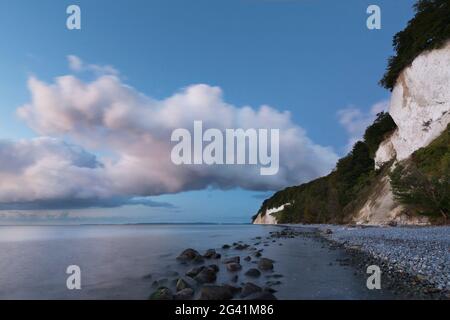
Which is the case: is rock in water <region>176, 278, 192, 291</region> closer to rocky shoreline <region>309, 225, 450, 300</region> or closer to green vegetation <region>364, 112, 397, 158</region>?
rocky shoreline <region>309, 225, 450, 300</region>

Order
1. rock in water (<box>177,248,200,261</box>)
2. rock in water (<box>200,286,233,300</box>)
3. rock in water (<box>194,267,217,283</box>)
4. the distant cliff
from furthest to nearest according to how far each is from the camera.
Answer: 1. the distant cliff
2. rock in water (<box>177,248,200,261</box>)
3. rock in water (<box>194,267,217,283</box>)
4. rock in water (<box>200,286,233,300</box>)

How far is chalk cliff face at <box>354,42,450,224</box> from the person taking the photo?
4038 cm

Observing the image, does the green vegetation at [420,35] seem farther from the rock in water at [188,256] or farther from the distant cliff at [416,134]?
the rock in water at [188,256]

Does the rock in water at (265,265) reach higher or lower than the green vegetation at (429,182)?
lower

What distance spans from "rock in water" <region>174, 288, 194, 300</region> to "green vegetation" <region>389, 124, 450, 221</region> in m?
28.8

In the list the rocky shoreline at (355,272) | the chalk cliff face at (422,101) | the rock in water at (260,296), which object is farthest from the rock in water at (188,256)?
the chalk cliff face at (422,101)

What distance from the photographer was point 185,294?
11.3 metres

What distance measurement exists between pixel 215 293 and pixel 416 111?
43.1 metres

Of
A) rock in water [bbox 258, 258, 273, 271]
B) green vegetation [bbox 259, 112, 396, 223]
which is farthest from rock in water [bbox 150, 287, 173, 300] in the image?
green vegetation [bbox 259, 112, 396, 223]

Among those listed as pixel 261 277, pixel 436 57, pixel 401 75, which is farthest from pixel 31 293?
pixel 401 75

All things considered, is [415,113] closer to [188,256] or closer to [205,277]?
[188,256]

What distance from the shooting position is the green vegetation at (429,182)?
1268 inches

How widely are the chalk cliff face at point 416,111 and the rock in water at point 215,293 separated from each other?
103 feet
